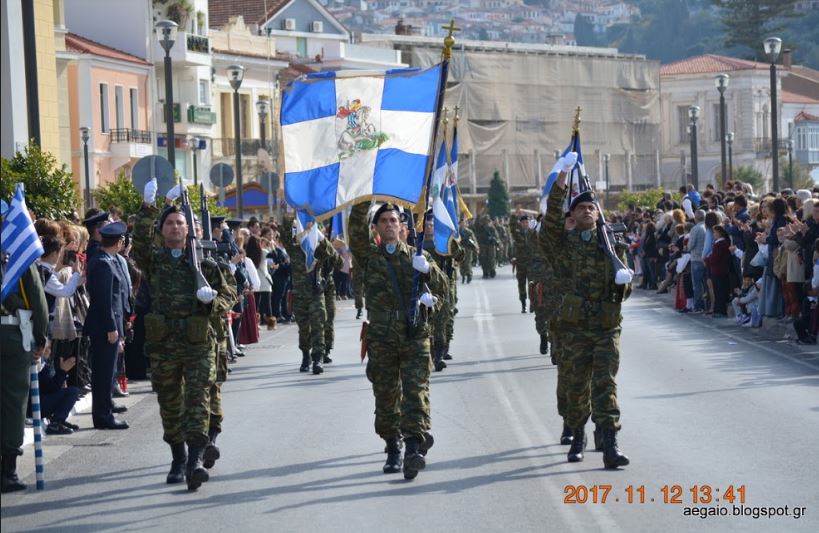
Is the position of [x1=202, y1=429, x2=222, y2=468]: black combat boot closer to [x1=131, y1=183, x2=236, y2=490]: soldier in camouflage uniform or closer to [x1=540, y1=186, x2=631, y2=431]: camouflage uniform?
[x1=131, y1=183, x2=236, y2=490]: soldier in camouflage uniform

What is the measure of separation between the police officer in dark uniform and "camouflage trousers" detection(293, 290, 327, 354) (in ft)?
15.5

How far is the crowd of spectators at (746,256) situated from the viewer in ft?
69.5

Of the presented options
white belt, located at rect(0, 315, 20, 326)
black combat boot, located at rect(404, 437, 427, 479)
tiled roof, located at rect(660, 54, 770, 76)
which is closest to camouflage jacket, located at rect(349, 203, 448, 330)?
black combat boot, located at rect(404, 437, 427, 479)

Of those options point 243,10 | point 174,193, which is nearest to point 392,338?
point 174,193

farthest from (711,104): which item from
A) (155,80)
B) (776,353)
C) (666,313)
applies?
(776,353)

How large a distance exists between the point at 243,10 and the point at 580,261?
3087 inches

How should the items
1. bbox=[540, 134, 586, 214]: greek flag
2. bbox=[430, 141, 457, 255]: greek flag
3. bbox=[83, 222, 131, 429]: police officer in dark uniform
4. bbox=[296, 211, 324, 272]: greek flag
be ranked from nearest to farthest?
bbox=[540, 134, 586, 214]: greek flag → bbox=[83, 222, 131, 429]: police officer in dark uniform → bbox=[430, 141, 457, 255]: greek flag → bbox=[296, 211, 324, 272]: greek flag

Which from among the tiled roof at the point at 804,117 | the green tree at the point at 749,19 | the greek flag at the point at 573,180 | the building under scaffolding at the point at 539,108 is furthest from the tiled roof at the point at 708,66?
the greek flag at the point at 573,180

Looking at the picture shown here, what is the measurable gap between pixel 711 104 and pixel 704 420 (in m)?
96.1

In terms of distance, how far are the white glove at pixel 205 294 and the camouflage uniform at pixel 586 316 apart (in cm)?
250

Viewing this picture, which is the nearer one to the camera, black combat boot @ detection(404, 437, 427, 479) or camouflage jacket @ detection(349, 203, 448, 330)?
black combat boot @ detection(404, 437, 427, 479)

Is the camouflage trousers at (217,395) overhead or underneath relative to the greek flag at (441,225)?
underneath

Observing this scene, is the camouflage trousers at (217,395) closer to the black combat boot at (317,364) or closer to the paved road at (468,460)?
the paved road at (468,460)

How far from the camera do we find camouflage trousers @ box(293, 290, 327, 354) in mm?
19266
